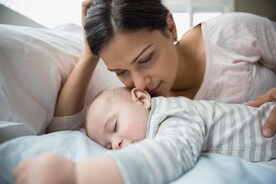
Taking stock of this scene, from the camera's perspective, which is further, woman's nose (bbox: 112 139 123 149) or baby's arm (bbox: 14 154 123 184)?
woman's nose (bbox: 112 139 123 149)

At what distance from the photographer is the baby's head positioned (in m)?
0.66

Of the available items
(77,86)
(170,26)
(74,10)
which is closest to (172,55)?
(170,26)

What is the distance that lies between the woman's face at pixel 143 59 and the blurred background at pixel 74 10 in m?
0.35

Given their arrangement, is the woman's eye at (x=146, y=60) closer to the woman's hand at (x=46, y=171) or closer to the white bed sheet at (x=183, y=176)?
the white bed sheet at (x=183, y=176)

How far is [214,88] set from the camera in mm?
1021

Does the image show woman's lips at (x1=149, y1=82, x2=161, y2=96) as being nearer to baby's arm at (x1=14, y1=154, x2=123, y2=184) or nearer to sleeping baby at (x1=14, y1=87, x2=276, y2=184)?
sleeping baby at (x1=14, y1=87, x2=276, y2=184)

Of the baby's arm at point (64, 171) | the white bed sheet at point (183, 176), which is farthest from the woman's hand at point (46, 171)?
the white bed sheet at point (183, 176)

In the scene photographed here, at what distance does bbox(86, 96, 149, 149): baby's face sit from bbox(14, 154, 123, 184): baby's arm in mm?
264

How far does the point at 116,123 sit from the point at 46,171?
36cm

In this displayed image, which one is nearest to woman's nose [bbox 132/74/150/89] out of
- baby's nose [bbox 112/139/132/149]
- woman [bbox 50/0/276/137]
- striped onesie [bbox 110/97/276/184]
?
woman [bbox 50/0/276/137]

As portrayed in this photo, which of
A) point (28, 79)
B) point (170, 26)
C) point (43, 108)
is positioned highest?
point (170, 26)

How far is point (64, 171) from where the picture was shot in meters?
0.37

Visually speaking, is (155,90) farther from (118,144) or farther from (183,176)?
(183,176)

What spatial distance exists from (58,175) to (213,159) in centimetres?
32
